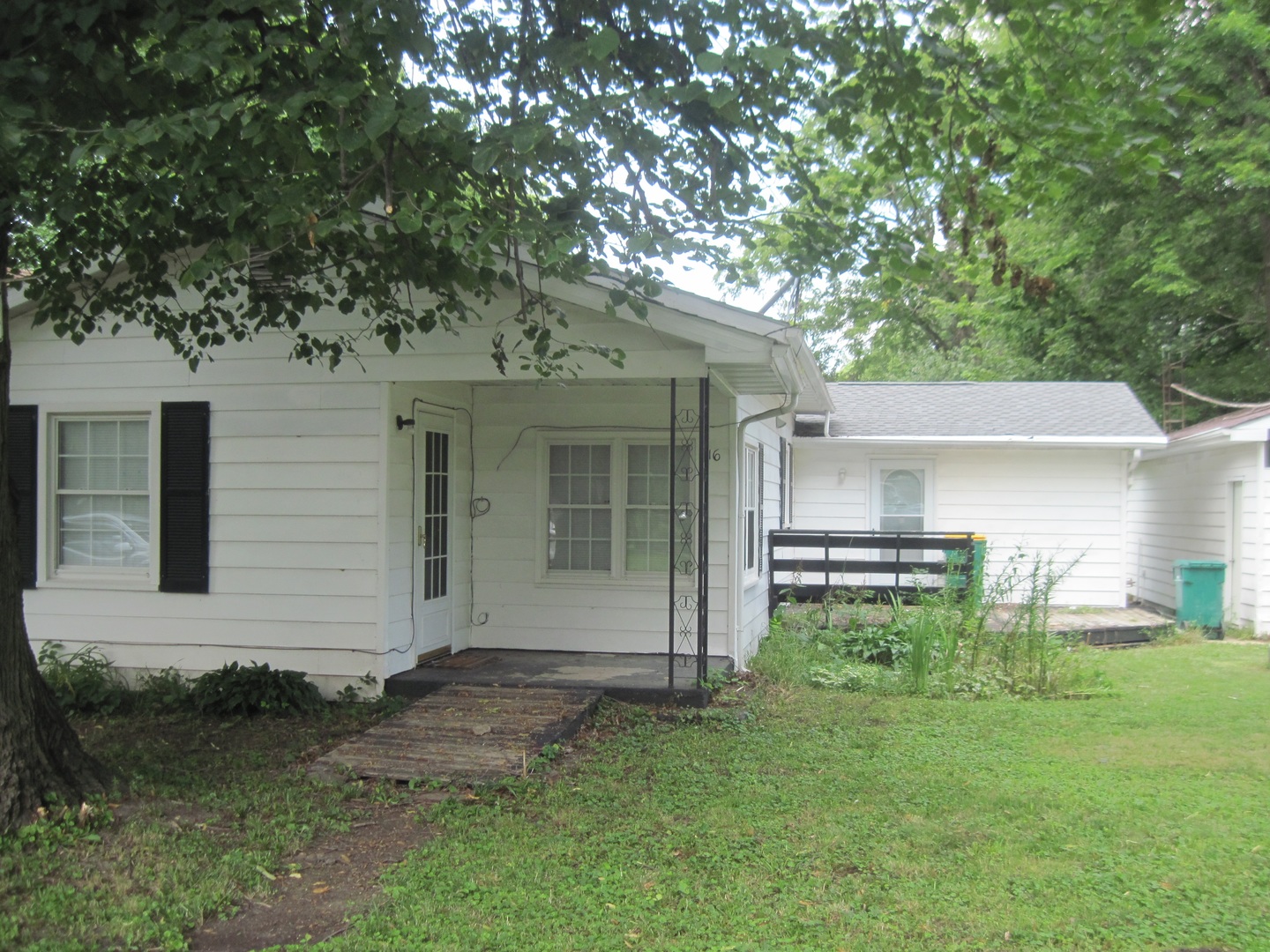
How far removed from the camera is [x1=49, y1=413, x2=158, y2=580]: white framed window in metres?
8.02

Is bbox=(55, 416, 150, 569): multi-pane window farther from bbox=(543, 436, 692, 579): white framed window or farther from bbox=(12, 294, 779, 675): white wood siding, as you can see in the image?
bbox=(543, 436, 692, 579): white framed window

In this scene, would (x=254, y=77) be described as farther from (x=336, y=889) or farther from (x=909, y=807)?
(x=909, y=807)

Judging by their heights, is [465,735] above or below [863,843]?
above

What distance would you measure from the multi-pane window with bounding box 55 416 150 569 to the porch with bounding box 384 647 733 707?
98.6 inches

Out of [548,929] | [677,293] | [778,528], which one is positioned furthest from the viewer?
[778,528]

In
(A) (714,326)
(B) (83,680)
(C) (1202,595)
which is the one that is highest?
(A) (714,326)

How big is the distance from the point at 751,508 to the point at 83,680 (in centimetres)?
579

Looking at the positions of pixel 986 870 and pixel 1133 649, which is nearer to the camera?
pixel 986 870

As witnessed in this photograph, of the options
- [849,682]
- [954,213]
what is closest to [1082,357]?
[849,682]

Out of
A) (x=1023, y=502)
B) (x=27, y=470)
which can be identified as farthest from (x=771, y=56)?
(x=1023, y=502)

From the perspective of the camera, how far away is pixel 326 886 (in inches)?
169

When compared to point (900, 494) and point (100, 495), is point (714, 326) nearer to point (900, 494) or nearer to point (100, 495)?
point (100, 495)

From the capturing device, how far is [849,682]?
8.55m

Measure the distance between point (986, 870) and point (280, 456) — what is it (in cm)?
569
